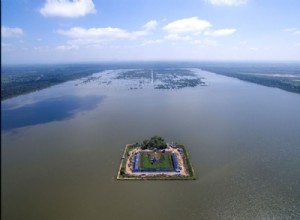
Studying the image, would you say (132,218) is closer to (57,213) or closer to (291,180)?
(57,213)

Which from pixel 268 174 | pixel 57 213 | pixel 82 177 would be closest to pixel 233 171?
pixel 268 174

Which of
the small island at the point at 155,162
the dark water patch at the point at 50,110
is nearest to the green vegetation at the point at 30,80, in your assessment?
the dark water patch at the point at 50,110

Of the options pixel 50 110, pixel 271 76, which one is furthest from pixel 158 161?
pixel 271 76

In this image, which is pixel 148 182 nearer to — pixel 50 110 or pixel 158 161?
pixel 158 161

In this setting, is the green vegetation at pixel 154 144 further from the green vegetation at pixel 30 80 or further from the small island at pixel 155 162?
the green vegetation at pixel 30 80

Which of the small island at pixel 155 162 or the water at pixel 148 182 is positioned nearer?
the water at pixel 148 182
